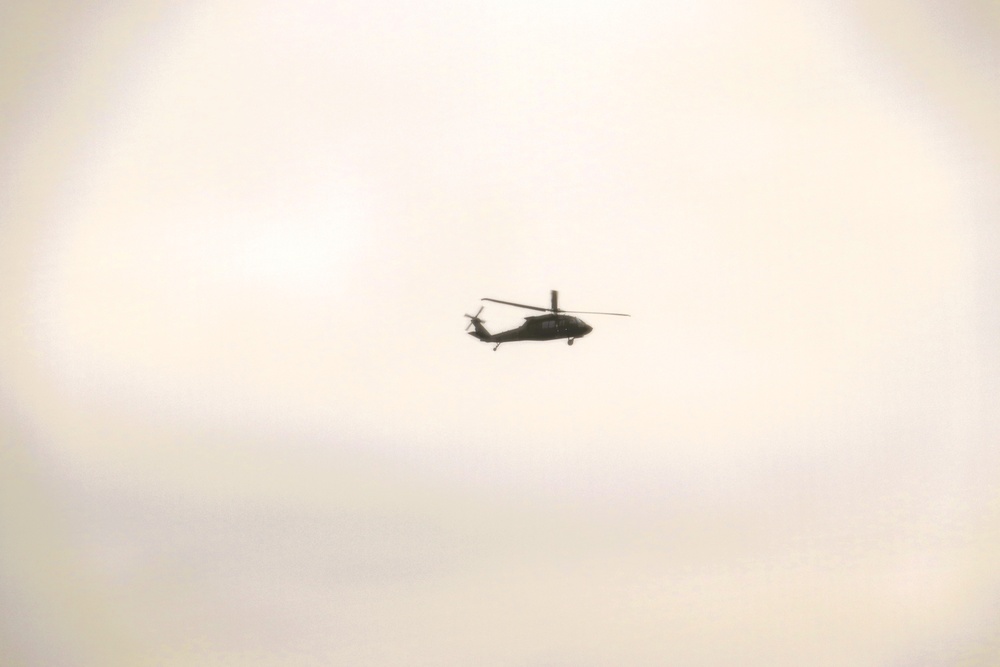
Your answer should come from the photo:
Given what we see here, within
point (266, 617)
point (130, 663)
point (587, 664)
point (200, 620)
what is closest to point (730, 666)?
point (587, 664)

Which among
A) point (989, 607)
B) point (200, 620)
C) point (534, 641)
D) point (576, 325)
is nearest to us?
point (576, 325)

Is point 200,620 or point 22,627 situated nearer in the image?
point 200,620

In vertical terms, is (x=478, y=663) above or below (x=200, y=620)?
below

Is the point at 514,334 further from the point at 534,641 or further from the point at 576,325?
the point at 534,641

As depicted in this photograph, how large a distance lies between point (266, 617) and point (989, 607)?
124 meters

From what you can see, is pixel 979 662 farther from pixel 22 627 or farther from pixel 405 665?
pixel 22 627

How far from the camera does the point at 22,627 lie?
15050 cm

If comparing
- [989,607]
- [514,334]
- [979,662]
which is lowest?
[979,662]

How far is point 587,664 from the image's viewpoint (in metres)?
141

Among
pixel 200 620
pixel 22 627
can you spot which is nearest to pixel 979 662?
pixel 200 620

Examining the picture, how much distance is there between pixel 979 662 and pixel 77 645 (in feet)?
511

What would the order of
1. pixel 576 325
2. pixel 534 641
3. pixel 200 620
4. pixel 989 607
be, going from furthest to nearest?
pixel 989 607
pixel 534 641
pixel 200 620
pixel 576 325

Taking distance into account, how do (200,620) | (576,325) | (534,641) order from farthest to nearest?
(534,641)
(200,620)
(576,325)

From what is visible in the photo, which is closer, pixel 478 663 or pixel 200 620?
pixel 200 620
